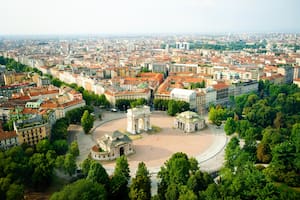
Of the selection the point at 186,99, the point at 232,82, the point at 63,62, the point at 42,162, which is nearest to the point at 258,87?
the point at 232,82

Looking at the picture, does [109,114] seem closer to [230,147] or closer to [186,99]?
[186,99]

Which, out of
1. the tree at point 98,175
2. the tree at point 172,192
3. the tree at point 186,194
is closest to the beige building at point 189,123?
the tree at point 172,192

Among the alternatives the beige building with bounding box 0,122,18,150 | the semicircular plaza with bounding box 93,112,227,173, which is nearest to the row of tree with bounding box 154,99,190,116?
the semicircular plaza with bounding box 93,112,227,173

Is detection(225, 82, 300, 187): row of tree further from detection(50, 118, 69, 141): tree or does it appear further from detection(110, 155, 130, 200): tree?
detection(50, 118, 69, 141): tree

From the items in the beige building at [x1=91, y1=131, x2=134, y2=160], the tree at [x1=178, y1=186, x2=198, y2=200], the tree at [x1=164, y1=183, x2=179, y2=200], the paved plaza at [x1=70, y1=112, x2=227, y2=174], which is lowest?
the paved plaza at [x1=70, y1=112, x2=227, y2=174]

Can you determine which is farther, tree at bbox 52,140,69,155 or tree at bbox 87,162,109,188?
tree at bbox 52,140,69,155

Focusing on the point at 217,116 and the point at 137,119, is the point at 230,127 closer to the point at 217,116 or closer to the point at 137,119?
the point at 217,116
